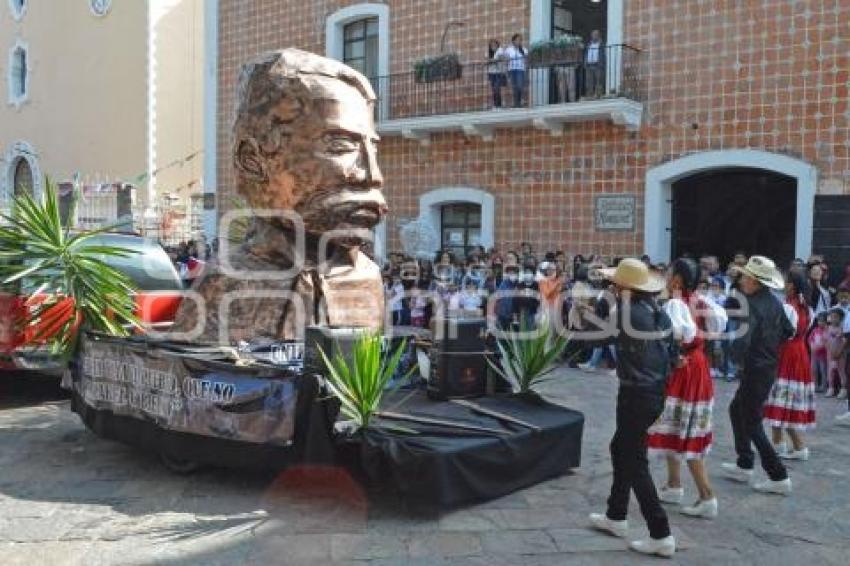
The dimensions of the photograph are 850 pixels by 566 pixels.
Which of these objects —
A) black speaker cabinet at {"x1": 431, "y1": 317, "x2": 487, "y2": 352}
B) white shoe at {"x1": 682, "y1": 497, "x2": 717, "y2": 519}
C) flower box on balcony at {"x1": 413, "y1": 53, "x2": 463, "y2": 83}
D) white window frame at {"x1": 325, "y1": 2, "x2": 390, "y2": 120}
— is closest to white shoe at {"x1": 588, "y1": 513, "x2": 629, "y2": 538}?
white shoe at {"x1": 682, "y1": 497, "x2": 717, "y2": 519}

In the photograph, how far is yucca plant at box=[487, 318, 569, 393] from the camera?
684 centimetres

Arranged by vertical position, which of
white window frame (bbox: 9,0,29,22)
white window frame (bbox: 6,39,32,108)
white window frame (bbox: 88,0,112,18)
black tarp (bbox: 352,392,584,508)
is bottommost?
black tarp (bbox: 352,392,584,508)

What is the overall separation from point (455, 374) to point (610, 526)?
181 centimetres

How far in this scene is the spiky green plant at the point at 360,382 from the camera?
564cm

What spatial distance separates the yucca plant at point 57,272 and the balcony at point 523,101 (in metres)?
8.07

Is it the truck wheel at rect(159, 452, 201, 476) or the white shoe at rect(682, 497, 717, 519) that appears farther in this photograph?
the truck wheel at rect(159, 452, 201, 476)

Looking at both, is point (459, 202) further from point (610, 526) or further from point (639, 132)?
point (610, 526)

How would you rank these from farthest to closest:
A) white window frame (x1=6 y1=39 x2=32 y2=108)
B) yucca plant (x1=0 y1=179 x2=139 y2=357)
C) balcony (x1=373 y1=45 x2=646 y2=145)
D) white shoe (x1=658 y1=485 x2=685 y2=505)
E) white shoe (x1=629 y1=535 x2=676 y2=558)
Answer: white window frame (x1=6 y1=39 x2=32 y2=108) < balcony (x1=373 y1=45 x2=646 y2=145) < yucca plant (x1=0 y1=179 x2=139 y2=357) < white shoe (x1=658 y1=485 x2=685 y2=505) < white shoe (x1=629 y1=535 x2=676 y2=558)

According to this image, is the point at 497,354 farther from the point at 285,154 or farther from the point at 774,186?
the point at 774,186

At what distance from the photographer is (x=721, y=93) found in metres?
12.6

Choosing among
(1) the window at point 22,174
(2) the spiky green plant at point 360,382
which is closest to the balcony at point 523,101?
(2) the spiky green plant at point 360,382

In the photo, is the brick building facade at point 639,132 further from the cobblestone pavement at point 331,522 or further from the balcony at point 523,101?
the cobblestone pavement at point 331,522

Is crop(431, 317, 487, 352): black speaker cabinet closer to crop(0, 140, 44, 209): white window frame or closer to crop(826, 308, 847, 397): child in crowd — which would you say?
crop(826, 308, 847, 397): child in crowd

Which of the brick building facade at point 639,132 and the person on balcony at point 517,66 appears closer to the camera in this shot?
the brick building facade at point 639,132
